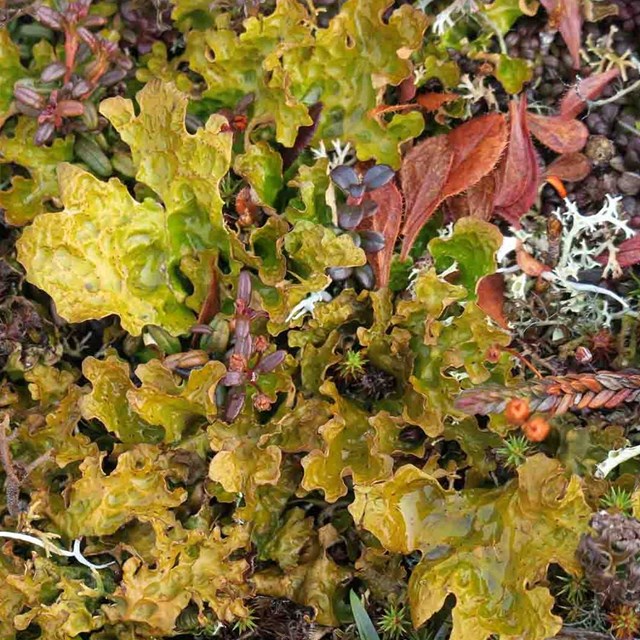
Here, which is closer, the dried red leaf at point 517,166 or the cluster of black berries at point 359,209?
the cluster of black berries at point 359,209

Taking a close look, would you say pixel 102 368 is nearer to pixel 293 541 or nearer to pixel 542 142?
pixel 293 541

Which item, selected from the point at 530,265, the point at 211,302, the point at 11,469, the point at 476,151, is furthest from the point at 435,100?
the point at 11,469

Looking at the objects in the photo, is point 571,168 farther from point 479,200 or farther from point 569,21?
point 569,21

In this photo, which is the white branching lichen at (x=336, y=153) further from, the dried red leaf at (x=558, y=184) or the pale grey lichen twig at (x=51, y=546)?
the pale grey lichen twig at (x=51, y=546)

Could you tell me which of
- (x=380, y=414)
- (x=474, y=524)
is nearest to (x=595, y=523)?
(x=474, y=524)

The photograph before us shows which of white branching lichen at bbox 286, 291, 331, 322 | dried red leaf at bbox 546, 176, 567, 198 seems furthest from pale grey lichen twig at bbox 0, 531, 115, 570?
dried red leaf at bbox 546, 176, 567, 198

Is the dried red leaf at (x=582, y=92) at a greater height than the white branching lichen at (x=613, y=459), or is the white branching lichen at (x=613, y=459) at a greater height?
the dried red leaf at (x=582, y=92)

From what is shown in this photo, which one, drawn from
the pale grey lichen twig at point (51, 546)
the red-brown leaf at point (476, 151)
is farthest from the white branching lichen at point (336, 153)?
the pale grey lichen twig at point (51, 546)
